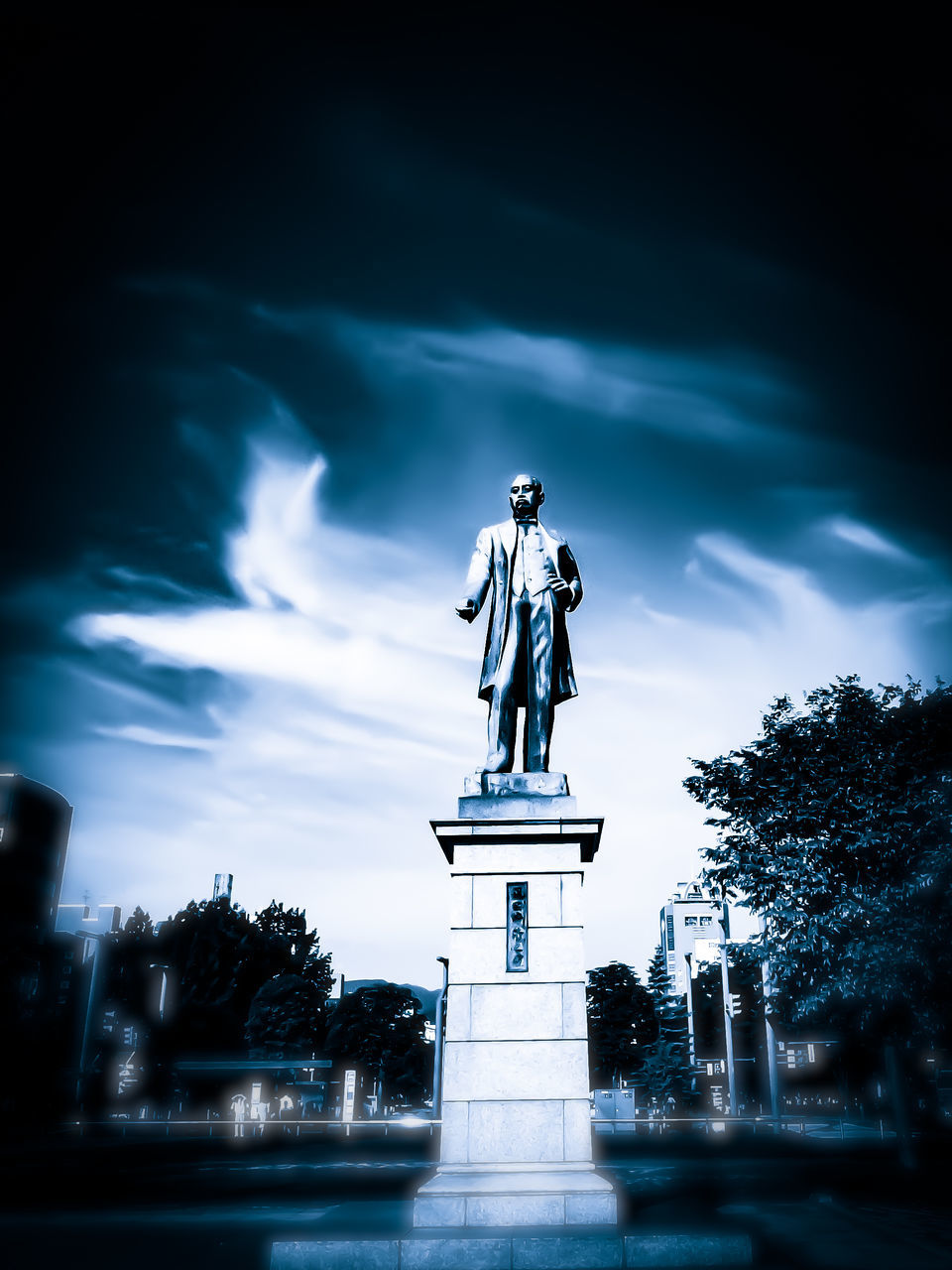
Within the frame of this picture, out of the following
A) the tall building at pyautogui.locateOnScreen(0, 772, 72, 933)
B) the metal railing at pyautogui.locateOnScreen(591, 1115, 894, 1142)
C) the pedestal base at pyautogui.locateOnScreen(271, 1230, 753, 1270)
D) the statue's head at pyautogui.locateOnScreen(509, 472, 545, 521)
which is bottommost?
the metal railing at pyautogui.locateOnScreen(591, 1115, 894, 1142)

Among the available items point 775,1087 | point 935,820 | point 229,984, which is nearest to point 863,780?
point 935,820

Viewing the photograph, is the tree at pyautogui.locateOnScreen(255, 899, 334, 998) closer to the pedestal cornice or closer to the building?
the building

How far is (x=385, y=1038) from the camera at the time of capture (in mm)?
69688

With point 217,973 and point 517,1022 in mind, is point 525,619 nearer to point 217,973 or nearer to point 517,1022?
point 517,1022

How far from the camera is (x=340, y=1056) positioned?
68375 millimetres

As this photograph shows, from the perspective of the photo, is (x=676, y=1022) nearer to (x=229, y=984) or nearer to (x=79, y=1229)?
(x=229, y=984)

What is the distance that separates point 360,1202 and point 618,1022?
180 feet

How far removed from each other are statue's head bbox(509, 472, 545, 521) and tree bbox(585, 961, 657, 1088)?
53.5 metres

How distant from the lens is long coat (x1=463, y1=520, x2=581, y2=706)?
31.2ft

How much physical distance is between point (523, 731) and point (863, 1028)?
15.3 meters

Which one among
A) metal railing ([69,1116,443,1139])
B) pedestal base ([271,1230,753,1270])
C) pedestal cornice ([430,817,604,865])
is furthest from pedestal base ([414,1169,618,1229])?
metal railing ([69,1116,443,1139])

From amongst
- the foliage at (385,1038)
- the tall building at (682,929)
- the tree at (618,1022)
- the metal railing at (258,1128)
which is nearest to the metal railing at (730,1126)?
the metal railing at (258,1128)

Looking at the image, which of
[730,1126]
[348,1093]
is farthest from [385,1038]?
[730,1126]

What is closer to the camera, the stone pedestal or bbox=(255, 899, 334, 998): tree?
the stone pedestal
